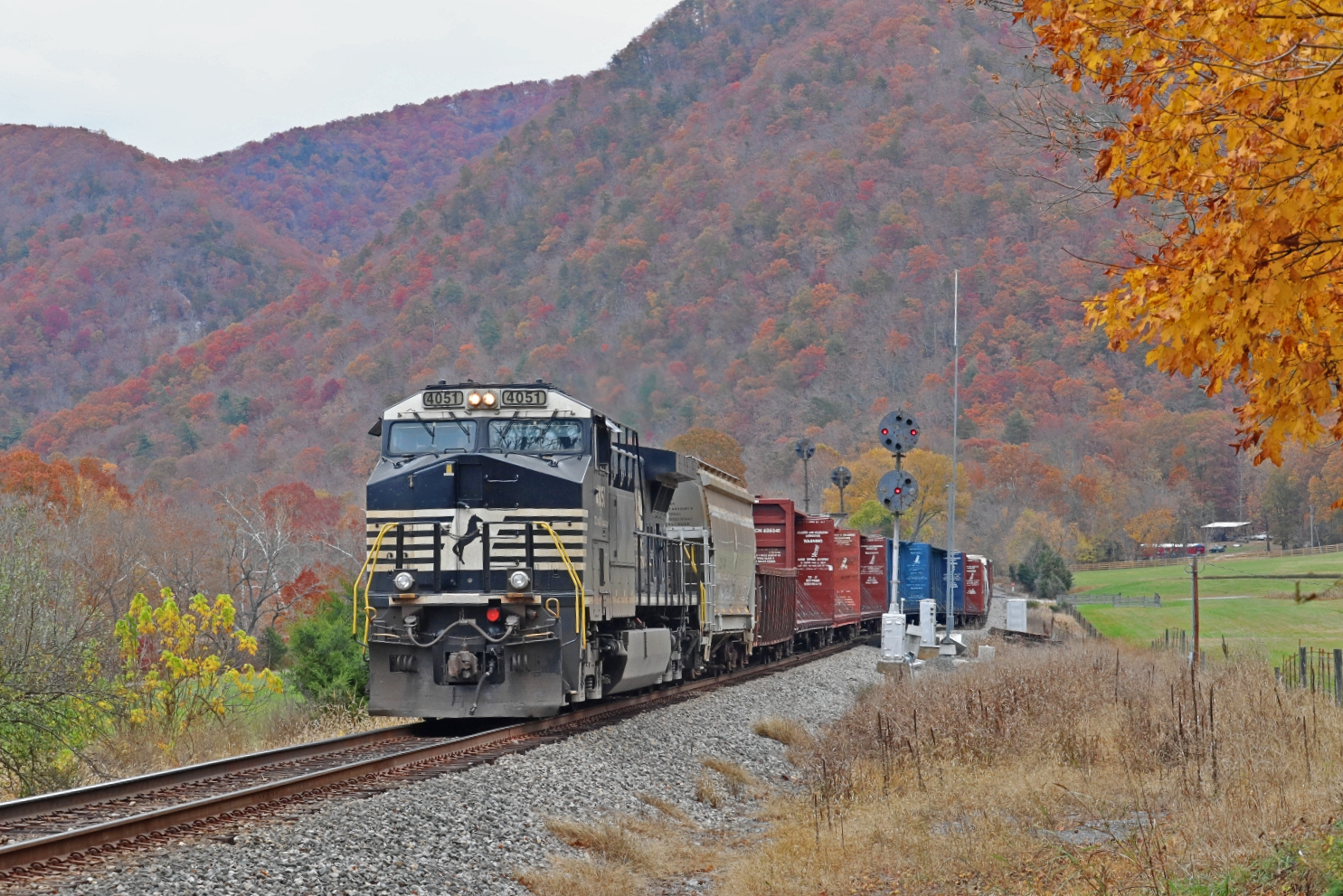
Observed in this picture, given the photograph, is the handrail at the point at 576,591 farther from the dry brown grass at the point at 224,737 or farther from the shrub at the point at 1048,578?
the shrub at the point at 1048,578

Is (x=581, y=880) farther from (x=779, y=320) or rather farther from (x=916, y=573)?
(x=779, y=320)

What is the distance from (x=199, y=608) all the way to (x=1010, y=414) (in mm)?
129712

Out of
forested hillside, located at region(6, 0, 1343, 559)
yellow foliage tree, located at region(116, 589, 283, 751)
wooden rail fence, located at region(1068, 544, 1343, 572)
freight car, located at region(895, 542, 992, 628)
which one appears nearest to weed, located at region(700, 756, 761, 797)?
yellow foliage tree, located at region(116, 589, 283, 751)

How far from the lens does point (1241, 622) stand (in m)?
57.4

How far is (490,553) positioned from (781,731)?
6545mm

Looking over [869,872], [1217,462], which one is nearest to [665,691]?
[869,872]

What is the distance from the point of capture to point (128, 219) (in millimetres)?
188625

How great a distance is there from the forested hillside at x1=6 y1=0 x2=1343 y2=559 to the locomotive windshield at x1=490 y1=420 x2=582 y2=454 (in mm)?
68637

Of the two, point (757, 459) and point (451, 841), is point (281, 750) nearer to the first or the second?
point (451, 841)

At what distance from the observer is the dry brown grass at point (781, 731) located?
19.9 m

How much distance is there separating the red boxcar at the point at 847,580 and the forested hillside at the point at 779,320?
149 feet

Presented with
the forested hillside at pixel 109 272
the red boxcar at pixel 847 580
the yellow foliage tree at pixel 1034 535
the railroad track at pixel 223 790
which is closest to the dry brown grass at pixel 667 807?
the railroad track at pixel 223 790

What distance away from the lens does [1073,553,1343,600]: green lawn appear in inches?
3000

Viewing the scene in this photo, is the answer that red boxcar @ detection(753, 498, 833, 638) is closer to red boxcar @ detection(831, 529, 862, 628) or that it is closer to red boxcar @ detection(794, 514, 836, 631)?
red boxcar @ detection(794, 514, 836, 631)
